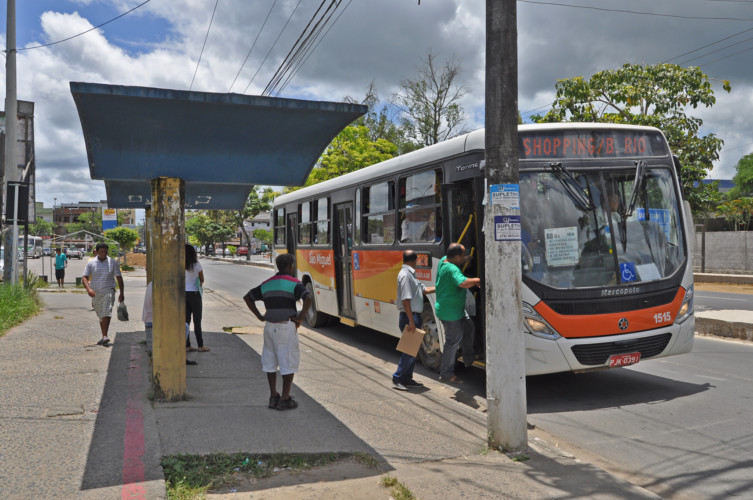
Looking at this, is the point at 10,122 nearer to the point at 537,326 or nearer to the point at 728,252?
the point at 537,326

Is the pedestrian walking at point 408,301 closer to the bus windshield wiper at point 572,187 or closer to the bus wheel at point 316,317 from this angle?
the bus windshield wiper at point 572,187

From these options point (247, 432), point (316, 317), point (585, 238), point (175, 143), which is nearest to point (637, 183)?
A: point (585, 238)

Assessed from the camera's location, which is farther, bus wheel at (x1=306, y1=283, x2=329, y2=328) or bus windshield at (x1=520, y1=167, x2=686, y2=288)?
bus wheel at (x1=306, y1=283, x2=329, y2=328)

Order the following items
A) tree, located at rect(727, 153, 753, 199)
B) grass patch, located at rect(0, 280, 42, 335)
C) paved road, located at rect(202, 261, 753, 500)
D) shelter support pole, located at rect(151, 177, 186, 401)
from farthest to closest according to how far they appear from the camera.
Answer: tree, located at rect(727, 153, 753, 199) < grass patch, located at rect(0, 280, 42, 335) < shelter support pole, located at rect(151, 177, 186, 401) < paved road, located at rect(202, 261, 753, 500)

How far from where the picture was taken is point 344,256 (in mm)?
11414

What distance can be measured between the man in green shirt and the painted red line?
3294mm

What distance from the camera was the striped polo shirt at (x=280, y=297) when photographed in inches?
242

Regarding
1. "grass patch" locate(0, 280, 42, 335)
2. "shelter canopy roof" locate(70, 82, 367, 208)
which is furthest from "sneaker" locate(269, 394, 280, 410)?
"grass patch" locate(0, 280, 42, 335)

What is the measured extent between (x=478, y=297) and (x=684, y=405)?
243 cm

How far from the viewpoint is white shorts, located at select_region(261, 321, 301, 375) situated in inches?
243

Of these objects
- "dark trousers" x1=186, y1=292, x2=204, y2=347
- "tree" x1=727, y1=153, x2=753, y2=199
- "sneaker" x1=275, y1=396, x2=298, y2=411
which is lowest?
"sneaker" x1=275, y1=396, x2=298, y2=411

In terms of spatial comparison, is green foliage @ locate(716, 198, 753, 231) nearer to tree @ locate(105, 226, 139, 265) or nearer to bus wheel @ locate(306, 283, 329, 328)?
bus wheel @ locate(306, 283, 329, 328)

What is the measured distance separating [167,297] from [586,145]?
189 inches

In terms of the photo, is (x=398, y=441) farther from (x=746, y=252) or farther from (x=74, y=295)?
(x=746, y=252)
